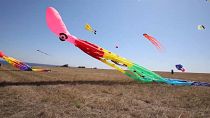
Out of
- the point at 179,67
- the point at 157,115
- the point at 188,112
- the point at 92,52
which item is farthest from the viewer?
the point at 179,67

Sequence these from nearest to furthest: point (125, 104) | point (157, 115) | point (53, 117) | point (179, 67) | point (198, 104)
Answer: point (53, 117)
point (157, 115)
point (125, 104)
point (198, 104)
point (179, 67)

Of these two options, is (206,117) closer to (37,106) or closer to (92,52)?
(37,106)

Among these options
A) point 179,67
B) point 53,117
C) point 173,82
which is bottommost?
point 53,117

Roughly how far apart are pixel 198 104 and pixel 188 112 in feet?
8.11

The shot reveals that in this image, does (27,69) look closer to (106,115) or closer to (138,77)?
(138,77)

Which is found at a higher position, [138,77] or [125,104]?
[138,77]

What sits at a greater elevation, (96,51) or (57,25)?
(57,25)

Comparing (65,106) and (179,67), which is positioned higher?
(179,67)

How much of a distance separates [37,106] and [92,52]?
40.2 ft

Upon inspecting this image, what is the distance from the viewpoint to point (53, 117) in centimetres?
857

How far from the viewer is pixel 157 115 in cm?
941

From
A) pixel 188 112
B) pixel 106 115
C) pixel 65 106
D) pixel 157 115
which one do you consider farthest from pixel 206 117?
pixel 65 106

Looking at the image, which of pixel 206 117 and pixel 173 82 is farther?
pixel 173 82

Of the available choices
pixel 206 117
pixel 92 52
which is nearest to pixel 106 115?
pixel 206 117
